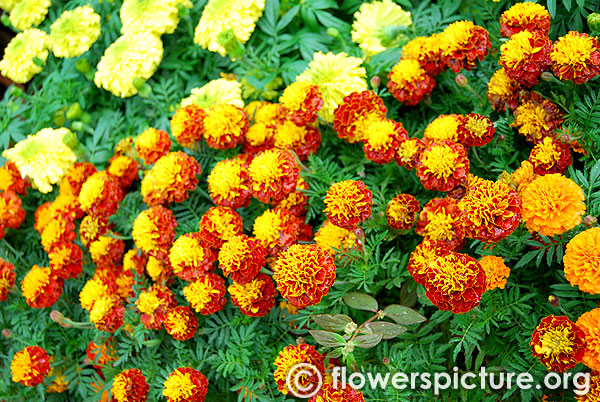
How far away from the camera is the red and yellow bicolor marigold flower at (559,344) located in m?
0.91

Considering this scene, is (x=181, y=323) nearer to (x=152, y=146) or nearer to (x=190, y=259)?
(x=190, y=259)

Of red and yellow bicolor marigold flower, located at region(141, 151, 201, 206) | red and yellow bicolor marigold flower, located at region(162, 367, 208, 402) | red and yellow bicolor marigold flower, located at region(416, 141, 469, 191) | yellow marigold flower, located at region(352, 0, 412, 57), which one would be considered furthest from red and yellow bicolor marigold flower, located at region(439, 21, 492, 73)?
red and yellow bicolor marigold flower, located at region(162, 367, 208, 402)

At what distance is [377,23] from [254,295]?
107 cm

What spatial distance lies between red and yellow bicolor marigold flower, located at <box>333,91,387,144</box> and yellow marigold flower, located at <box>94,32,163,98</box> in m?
0.88

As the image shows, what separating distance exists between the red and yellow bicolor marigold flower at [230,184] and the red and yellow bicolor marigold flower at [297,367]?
0.44 m

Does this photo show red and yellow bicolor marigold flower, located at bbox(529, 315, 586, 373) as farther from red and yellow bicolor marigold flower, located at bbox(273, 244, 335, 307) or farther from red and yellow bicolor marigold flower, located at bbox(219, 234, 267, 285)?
red and yellow bicolor marigold flower, located at bbox(219, 234, 267, 285)

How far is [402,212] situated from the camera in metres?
1.21

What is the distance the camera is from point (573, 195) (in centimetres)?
93

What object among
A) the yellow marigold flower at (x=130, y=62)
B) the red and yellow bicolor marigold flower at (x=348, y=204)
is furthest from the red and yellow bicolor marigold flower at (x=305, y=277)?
the yellow marigold flower at (x=130, y=62)

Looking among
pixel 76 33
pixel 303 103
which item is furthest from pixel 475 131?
pixel 76 33

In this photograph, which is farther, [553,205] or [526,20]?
[526,20]

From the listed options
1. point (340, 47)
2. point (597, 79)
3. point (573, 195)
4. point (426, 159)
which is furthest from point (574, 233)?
point (340, 47)

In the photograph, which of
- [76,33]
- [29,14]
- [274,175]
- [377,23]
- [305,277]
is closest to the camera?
[305,277]

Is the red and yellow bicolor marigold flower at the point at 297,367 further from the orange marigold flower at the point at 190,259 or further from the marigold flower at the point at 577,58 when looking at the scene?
the marigold flower at the point at 577,58
